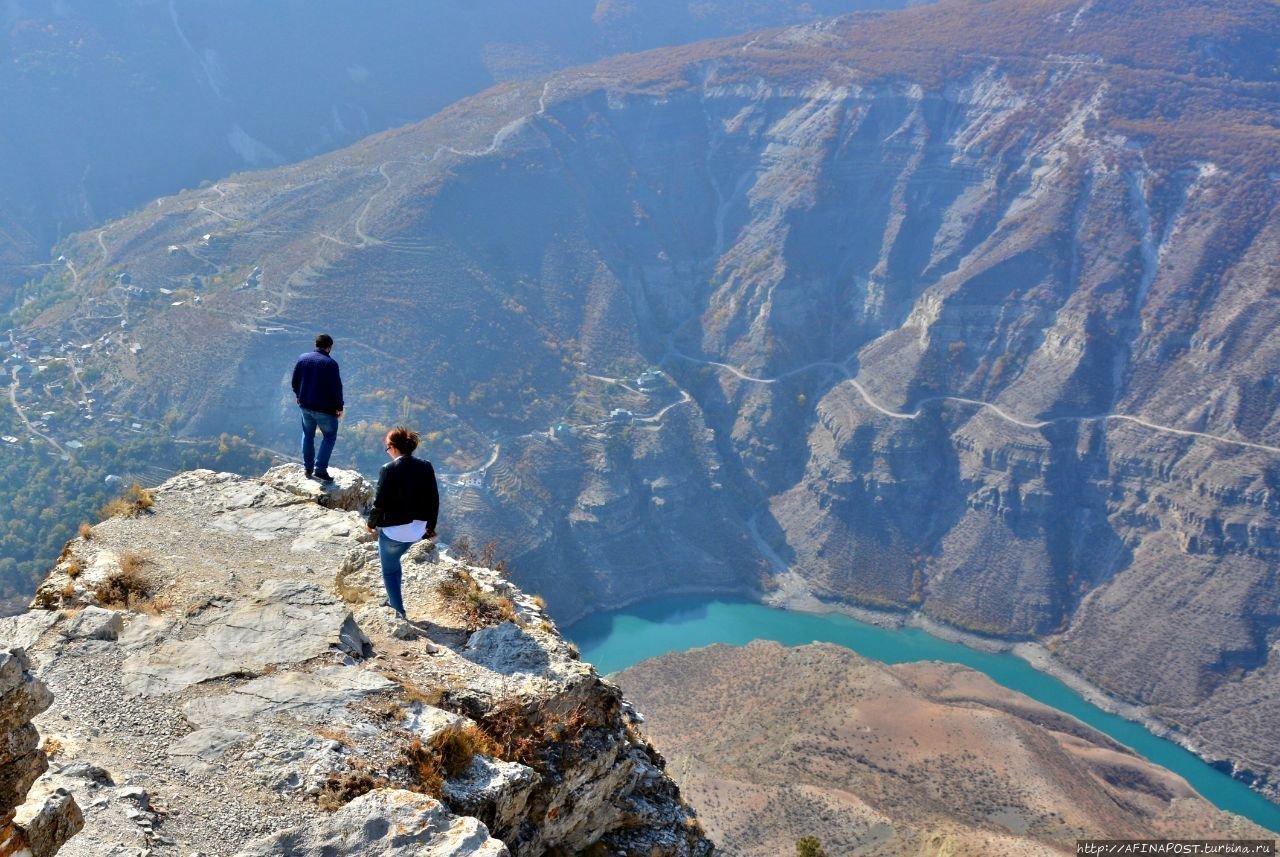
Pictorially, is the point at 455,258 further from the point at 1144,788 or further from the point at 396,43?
the point at 396,43

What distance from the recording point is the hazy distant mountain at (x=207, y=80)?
4311 inches

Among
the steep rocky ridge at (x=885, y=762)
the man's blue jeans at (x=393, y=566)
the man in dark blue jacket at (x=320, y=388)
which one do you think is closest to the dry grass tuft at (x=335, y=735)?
the man's blue jeans at (x=393, y=566)

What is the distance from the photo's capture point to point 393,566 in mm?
11023

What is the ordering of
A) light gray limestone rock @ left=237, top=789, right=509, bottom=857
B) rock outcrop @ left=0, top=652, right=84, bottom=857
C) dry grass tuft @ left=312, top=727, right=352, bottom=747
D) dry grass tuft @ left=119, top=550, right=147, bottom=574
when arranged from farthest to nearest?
1. dry grass tuft @ left=119, top=550, right=147, bottom=574
2. dry grass tuft @ left=312, top=727, right=352, bottom=747
3. light gray limestone rock @ left=237, top=789, right=509, bottom=857
4. rock outcrop @ left=0, top=652, right=84, bottom=857

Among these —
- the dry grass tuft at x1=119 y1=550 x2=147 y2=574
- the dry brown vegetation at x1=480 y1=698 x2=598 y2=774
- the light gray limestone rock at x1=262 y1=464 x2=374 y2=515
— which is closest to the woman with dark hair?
the dry brown vegetation at x1=480 y1=698 x2=598 y2=774

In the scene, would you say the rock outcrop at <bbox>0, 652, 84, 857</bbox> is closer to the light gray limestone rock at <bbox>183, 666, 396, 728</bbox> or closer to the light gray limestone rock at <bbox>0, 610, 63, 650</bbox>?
the light gray limestone rock at <bbox>183, 666, 396, 728</bbox>

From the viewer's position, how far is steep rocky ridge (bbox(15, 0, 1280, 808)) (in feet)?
218

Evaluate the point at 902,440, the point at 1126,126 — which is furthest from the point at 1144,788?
the point at 1126,126

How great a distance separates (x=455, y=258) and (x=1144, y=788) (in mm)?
67993

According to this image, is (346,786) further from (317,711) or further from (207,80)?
(207,80)

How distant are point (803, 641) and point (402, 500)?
59.5 metres
